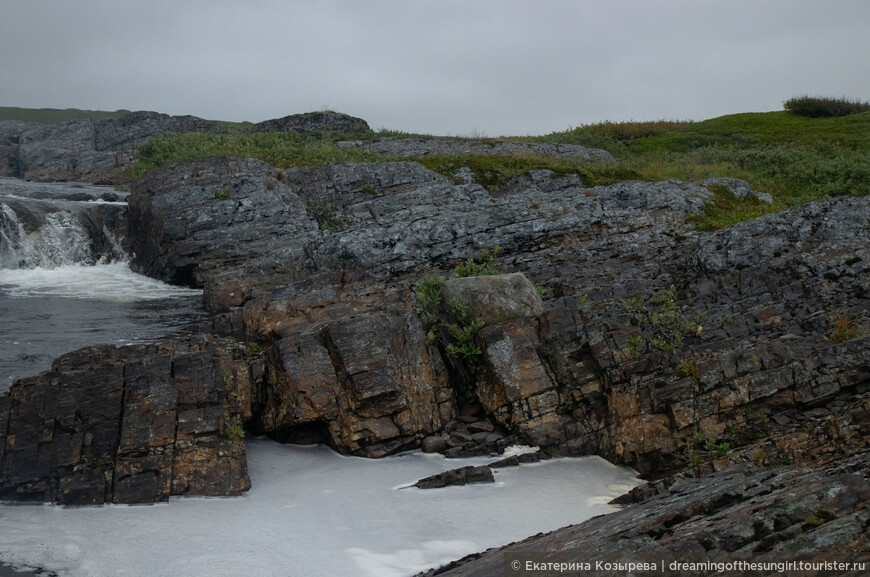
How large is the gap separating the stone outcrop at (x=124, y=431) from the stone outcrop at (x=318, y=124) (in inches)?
1305

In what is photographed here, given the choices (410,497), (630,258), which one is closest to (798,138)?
(630,258)

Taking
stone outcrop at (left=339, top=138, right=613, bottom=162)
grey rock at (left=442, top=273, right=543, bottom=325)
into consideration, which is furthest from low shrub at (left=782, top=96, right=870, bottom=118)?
grey rock at (left=442, top=273, right=543, bottom=325)

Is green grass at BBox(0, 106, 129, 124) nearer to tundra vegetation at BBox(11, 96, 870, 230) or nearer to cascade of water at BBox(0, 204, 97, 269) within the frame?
tundra vegetation at BBox(11, 96, 870, 230)

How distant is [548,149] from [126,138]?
27973mm

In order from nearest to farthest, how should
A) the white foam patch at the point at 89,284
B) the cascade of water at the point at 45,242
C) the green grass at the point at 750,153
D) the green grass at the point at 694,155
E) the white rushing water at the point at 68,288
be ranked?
the white rushing water at the point at 68,288, the white foam patch at the point at 89,284, the cascade of water at the point at 45,242, the green grass at the point at 750,153, the green grass at the point at 694,155

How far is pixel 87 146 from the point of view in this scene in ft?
145

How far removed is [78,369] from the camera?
13234 millimetres

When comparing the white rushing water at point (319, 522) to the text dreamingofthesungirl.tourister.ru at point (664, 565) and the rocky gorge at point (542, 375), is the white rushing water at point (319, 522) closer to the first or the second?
the rocky gorge at point (542, 375)

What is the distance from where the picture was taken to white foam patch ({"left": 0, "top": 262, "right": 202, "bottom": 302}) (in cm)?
2294

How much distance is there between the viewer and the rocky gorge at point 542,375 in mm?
11367

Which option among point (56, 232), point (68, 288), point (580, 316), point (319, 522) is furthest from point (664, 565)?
point (56, 232)

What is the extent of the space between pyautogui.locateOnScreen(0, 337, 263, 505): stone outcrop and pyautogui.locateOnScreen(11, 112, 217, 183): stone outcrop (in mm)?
29971

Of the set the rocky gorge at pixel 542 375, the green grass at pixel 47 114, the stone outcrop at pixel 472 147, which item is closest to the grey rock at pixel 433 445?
the rocky gorge at pixel 542 375

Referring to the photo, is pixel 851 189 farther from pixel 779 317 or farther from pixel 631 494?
pixel 631 494
